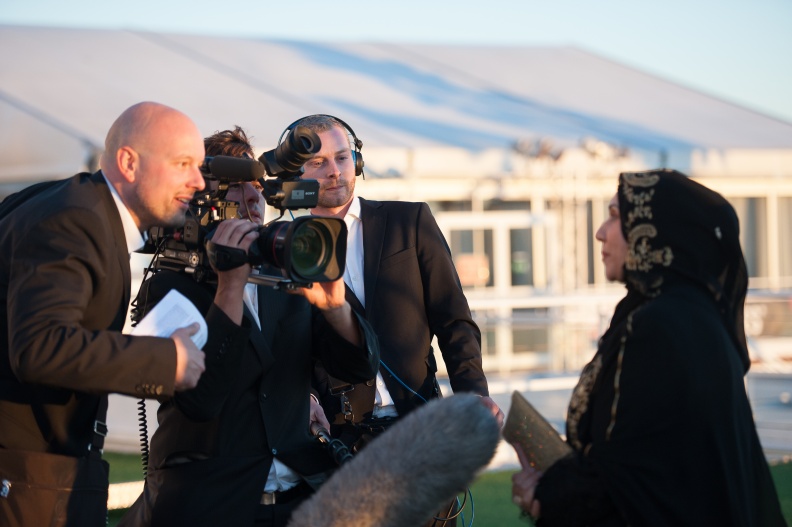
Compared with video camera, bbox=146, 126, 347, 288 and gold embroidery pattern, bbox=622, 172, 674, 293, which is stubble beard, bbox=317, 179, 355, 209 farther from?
gold embroidery pattern, bbox=622, 172, 674, 293

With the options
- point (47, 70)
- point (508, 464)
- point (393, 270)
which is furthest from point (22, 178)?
point (393, 270)

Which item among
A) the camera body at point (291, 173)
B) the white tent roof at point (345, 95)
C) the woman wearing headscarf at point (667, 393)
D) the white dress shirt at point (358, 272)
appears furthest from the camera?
the white tent roof at point (345, 95)

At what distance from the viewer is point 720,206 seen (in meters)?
2.39

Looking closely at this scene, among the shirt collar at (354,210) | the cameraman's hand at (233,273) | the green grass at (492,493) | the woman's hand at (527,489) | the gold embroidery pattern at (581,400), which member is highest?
the shirt collar at (354,210)

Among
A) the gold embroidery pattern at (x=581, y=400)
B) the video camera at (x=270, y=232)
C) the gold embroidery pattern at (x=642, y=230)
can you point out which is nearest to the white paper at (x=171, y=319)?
the video camera at (x=270, y=232)

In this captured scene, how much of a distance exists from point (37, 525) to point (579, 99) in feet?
42.8

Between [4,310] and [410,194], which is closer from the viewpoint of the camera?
[4,310]

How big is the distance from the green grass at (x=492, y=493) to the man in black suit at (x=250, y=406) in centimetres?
298

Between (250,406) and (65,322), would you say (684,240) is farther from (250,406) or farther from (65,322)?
(65,322)

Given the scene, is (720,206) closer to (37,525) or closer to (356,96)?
(37,525)

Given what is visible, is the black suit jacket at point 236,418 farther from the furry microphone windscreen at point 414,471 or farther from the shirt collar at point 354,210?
the shirt collar at point 354,210

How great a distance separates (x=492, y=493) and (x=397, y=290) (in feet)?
12.1

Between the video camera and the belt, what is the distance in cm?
67

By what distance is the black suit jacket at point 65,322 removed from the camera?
226cm
